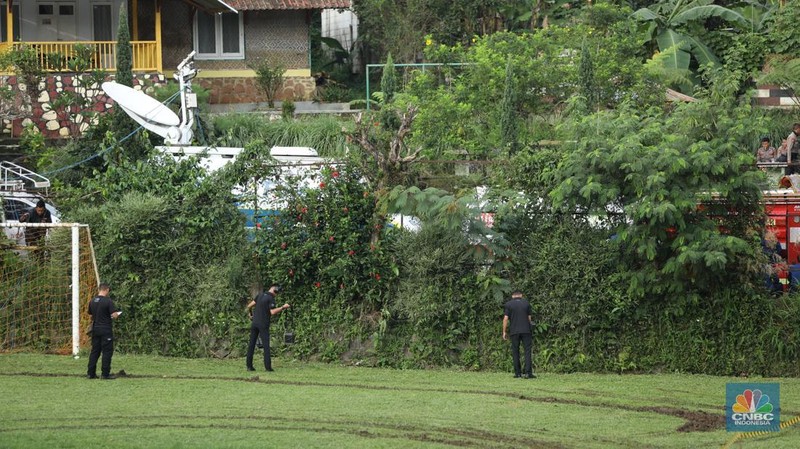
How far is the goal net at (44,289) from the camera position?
2212 centimetres

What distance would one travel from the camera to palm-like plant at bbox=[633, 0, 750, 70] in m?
34.8

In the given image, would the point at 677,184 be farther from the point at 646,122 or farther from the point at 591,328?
the point at 591,328

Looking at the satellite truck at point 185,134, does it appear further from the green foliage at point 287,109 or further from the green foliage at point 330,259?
the green foliage at point 287,109

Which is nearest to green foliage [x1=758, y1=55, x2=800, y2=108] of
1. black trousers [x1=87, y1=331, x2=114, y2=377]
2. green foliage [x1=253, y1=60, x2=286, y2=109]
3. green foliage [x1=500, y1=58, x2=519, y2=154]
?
green foliage [x1=500, y1=58, x2=519, y2=154]

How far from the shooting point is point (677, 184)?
20062mm

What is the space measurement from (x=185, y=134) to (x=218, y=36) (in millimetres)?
10692

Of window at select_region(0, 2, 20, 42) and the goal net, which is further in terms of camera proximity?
window at select_region(0, 2, 20, 42)

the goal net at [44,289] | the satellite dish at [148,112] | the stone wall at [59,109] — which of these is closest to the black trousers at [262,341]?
the goal net at [44,289]

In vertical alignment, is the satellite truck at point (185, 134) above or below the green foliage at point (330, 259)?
above

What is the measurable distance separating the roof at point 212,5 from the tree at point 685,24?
11.6 metres

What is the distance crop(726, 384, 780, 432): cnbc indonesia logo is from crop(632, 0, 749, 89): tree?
57.9 ft

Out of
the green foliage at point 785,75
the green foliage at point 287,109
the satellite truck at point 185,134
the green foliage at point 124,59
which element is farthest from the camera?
the green foliage at point 287,109

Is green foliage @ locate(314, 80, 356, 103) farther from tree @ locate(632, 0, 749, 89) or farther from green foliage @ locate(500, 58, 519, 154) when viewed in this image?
green foliage @ locate(500, 58, 519, 154)

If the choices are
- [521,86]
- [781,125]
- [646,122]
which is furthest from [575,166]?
[781,125]
